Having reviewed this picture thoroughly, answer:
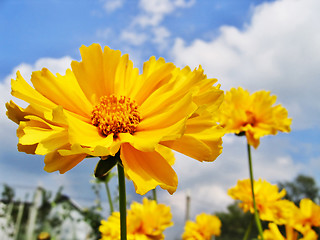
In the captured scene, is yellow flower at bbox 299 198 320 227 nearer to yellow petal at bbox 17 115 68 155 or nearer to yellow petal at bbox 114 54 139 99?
yellow petal at bbox 114 54 139 99

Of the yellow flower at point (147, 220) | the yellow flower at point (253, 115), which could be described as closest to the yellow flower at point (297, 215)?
the yellow flower at point (253, 115)

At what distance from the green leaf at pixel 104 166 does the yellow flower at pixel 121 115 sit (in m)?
0.02

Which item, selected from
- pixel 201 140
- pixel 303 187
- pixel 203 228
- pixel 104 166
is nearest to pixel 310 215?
pixel 203 228

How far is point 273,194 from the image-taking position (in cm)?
202

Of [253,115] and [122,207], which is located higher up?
[253,115]

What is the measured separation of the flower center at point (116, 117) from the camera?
2.30 ft

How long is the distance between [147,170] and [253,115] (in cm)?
140

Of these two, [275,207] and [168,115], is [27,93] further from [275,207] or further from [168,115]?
[275,207]

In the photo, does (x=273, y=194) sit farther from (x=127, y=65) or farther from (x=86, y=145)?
(x=86, y=145)

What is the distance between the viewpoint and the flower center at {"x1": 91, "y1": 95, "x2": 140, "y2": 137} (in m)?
0.70

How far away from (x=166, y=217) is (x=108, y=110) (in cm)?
105

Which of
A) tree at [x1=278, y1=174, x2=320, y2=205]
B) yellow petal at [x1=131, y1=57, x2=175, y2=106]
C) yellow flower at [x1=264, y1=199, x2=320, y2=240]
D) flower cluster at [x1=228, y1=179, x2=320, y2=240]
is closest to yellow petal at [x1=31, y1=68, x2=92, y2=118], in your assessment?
yellow petal at [x1=131, y1=57, x2=175, y2=106]

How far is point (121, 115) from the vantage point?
27.8 inches

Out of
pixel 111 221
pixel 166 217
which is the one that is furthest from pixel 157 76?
pixel 166 217
